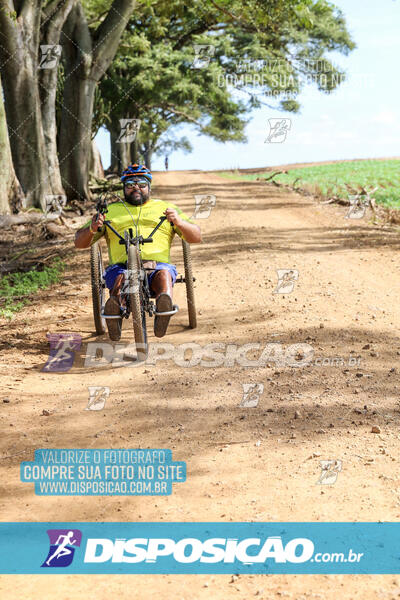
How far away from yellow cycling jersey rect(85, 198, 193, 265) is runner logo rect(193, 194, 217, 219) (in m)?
10.6

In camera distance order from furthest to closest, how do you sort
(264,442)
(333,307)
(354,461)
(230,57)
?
(230,57) < (333,307) < (264,442) < (354,461)

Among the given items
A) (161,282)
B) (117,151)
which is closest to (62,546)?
(161,282)

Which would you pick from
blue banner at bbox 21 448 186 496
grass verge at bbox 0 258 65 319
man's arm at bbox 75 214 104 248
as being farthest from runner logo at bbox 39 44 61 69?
blue banner at bbox 21 448 186 496

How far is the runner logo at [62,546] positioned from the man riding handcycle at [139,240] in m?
2.76

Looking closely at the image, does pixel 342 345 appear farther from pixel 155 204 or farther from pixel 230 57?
pixel 230 57

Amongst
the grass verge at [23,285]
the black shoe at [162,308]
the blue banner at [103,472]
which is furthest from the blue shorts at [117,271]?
the grass verge at [23,285]

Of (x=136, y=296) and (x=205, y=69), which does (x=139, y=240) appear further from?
(x=205, y=69)

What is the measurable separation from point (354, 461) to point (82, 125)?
17735 mm

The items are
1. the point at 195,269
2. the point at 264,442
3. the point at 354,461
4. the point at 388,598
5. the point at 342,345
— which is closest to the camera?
the point at 388,598

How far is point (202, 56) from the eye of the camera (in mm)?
33219

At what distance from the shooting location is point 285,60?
3484 centimetres

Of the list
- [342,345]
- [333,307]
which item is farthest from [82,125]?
[342,345]

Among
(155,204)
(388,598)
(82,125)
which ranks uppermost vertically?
(82,125)

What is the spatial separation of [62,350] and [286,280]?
3.73 m
